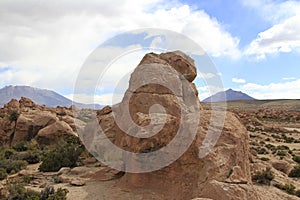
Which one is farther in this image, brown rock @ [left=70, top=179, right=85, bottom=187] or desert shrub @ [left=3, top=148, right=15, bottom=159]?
desert shrub @ [left=3, top=148, right=15, bottom=159]

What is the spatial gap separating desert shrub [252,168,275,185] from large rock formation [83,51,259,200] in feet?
7.15

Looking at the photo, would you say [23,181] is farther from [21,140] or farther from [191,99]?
[21,140]

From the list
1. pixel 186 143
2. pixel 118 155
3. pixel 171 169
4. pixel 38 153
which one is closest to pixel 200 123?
pixel 186 143

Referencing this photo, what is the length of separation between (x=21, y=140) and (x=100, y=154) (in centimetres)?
1331

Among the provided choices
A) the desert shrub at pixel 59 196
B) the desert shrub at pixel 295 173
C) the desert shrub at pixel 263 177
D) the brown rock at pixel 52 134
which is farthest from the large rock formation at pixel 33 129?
the desert shrub at pixel 295 173

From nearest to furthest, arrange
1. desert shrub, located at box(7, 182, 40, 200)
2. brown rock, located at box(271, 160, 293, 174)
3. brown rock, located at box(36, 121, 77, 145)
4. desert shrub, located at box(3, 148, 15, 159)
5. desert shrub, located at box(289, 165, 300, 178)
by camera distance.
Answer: desert shrub, located at box(7, 182, 40, 200) → desert shrub, located at box(289, 165, 300, 178) → brown rock, located at box(271, 160, 293, 174) → desert shrub, located at box(3, 148, 15, 159) → brown rock, located at box(36, 121, 77, 145)

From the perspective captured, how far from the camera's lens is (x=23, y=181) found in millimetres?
13242

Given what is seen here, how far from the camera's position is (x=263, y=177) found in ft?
43.3

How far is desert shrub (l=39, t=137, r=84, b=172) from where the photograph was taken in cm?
1584

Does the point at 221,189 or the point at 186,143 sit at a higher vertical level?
the point at 186,143

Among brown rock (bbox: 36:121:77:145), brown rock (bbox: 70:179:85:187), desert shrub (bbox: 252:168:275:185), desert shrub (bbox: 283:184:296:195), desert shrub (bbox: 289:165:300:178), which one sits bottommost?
desert shrub (bbox: 289:165:300:178)

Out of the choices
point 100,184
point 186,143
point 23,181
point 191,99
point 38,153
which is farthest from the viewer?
point 38,153

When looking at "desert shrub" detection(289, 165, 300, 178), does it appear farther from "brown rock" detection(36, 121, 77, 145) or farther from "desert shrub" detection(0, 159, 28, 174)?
"brown rock" detection(36, 121, 77, 145)

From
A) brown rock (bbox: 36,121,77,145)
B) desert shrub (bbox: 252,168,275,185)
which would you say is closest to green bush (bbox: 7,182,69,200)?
desert shrub (bbox: 252,168,275,185)
